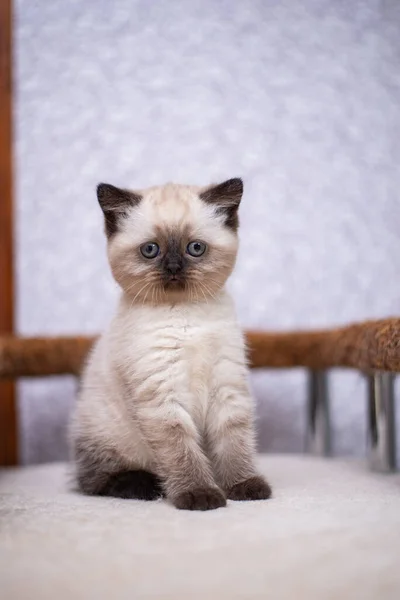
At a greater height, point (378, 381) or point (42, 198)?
point (42, 198)

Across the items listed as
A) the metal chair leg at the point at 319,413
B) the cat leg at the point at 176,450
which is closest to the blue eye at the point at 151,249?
the cat leg at the point at 176,450

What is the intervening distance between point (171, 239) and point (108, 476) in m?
0.50

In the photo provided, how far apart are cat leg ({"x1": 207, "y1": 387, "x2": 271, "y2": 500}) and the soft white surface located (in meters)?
0.09

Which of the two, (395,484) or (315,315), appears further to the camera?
(315,315)

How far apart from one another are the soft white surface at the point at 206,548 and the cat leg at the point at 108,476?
→ 52 mm

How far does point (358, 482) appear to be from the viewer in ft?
5.05

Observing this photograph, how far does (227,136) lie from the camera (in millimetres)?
2355

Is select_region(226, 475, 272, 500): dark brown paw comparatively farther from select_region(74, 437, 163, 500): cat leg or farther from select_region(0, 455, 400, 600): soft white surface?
select_region(74, 437, 163, 500): cat leg

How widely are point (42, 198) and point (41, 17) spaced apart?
58 centimetres

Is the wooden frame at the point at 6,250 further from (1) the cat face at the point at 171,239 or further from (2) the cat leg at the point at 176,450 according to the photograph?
(2) the cat leg at the point at 176,450

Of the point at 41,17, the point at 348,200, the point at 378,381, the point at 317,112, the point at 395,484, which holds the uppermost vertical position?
the point at 41,17

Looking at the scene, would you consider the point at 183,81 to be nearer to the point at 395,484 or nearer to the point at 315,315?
→ the point at 315,315

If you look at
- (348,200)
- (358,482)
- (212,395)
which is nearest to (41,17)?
(348,200)

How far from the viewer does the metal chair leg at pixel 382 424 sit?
5.63ft
